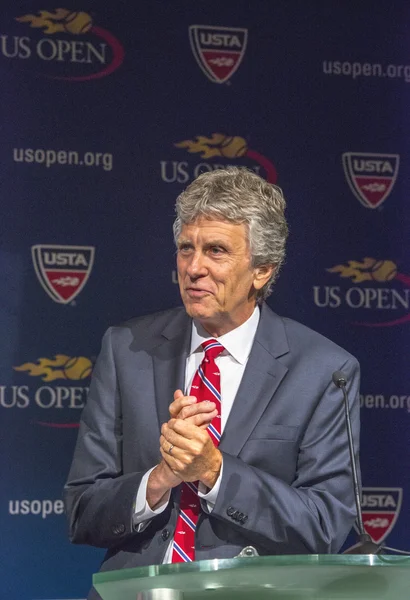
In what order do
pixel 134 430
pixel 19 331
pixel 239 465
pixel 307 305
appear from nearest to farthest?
1. pixel 239 465
2. pixel 134 430
3. pixel 19 331
4. pixel 307 305

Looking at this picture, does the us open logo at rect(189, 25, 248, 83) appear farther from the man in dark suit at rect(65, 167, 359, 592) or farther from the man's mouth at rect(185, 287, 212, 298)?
the man's mouth at rect(185, 287, 212, 298)

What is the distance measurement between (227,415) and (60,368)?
121 cm

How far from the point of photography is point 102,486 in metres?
2.77

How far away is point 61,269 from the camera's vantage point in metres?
3.93

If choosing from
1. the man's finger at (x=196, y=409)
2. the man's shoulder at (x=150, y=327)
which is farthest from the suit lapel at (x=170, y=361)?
the man's finger at (x=196, y=409)

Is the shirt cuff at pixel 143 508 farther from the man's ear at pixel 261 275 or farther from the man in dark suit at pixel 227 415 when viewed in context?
the man's ear at pixel 261 275

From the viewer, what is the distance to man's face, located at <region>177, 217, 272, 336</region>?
2.82 meters

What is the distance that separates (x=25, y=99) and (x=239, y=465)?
6.19 feet

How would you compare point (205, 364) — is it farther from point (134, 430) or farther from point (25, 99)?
point (25, 99)

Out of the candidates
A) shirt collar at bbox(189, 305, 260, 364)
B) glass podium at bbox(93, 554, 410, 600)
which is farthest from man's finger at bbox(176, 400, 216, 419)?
glass podium at bbox(93, 554, 410, 600)

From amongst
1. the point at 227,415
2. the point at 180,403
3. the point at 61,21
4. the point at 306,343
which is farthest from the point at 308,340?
the point at 61,21

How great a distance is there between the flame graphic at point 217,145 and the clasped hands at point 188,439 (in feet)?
5.75

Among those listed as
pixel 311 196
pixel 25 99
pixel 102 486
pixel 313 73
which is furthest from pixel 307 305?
pixel 102 486

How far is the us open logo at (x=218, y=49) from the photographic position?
4.13 m
